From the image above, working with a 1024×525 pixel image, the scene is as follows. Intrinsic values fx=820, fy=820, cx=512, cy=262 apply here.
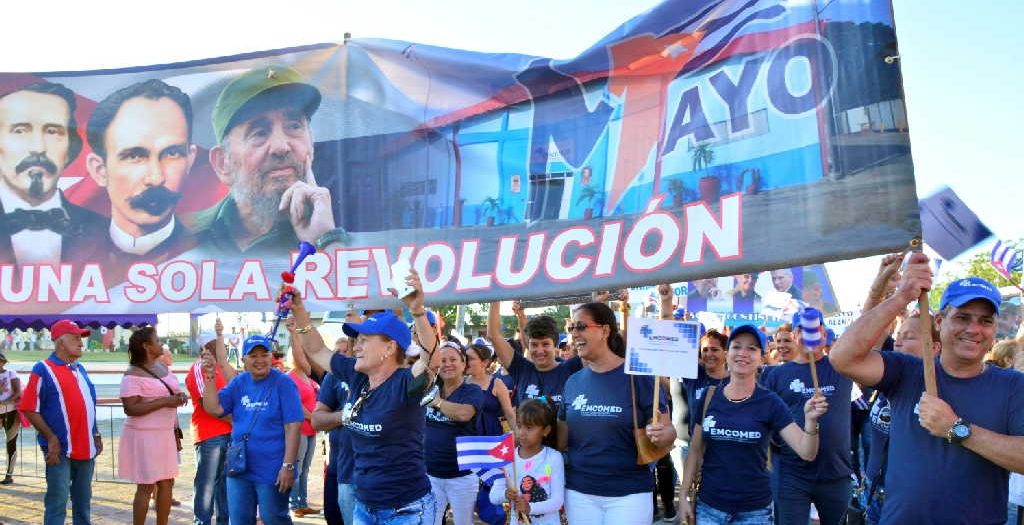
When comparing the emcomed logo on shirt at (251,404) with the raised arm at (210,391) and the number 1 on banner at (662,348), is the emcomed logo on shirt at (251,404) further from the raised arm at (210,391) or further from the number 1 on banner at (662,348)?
the number 1 on banner at (662,348)

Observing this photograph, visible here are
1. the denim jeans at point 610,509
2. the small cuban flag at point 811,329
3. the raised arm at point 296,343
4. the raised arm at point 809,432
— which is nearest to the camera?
the raised arm at point 809,432

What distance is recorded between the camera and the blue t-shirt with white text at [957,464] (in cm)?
324

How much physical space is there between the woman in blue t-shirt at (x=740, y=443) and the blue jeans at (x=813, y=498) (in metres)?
1.01

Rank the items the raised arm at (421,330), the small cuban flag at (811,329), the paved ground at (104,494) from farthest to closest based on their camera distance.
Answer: the paved ground at (104,494) < the small cuban flag at (811,329) < the raised arm at (421,330)

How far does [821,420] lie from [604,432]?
2089mm

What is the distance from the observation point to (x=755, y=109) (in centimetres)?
513

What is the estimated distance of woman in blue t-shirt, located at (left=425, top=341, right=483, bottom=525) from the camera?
21.5 feet

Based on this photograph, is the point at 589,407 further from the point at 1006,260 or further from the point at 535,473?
the point at 1006,260

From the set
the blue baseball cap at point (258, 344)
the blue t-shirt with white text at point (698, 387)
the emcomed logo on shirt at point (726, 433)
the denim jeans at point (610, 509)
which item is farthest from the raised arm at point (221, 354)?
the emcomed logo on shirt at point (726, 433)

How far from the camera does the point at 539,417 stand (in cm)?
545

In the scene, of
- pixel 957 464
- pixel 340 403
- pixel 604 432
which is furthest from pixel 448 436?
pixel 957 464

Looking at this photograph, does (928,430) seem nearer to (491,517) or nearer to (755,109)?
(755,109)

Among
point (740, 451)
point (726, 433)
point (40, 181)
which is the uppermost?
point (40, 181)

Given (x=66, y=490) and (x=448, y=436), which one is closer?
(x=448, y=436)
